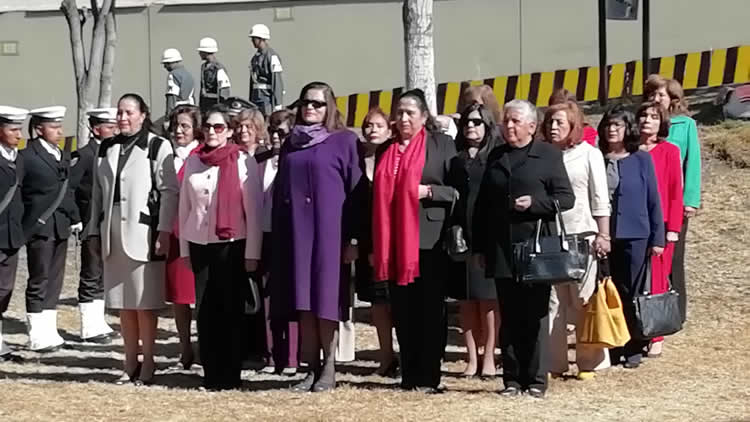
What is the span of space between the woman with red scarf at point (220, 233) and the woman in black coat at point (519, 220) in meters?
1.56

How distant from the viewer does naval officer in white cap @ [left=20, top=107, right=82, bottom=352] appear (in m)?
11.8

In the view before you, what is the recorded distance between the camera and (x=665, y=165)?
1094 centimetres

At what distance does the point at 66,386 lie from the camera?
34.1 feet

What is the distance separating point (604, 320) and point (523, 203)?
59.7 inches

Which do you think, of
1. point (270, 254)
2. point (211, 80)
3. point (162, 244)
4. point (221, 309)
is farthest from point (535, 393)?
point (211, 80)

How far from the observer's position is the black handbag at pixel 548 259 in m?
9.09

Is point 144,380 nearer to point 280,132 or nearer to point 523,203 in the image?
point 280,132

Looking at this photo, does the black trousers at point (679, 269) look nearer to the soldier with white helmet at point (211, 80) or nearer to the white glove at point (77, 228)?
the white glove at point (77, 228)

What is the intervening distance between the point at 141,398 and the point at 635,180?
3.71 m

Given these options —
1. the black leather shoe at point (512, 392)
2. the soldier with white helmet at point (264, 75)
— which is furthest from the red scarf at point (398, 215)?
the soldier with white helmet at point (264, 75)

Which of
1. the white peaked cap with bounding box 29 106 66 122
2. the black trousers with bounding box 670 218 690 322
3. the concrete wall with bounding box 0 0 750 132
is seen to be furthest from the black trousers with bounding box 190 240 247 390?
the concrete wall with bounding box 0 0 750 132

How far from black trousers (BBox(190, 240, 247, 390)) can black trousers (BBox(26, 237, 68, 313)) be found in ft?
7.64

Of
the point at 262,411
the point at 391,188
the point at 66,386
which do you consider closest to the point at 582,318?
the point at 391,188

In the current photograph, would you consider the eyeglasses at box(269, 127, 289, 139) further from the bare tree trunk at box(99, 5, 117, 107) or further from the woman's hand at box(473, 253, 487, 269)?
the bare tree trunk at box(99, 5, 117, 107)
